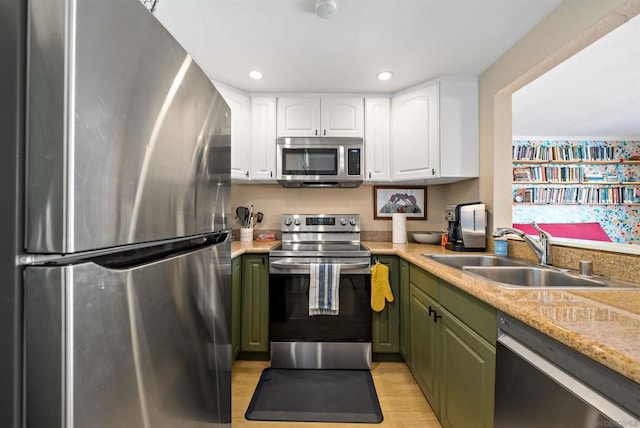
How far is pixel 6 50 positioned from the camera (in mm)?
409

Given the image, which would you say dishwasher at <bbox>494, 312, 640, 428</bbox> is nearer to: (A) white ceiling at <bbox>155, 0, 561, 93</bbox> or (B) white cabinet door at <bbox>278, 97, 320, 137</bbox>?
(A) white ceiling at <bbox>155, 0, 561, 93</bbox>

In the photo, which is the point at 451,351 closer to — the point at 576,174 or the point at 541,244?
the point at 541,244

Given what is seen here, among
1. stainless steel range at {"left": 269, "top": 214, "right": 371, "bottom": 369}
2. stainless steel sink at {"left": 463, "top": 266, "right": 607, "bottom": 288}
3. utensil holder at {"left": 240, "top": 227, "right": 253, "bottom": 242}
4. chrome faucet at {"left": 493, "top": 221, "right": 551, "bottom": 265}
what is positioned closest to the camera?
stainless steel sink at {"left": 463, "top": 266, "right": 607, "bottom": 288}

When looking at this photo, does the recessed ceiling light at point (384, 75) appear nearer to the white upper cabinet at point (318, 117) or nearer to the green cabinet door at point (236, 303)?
the white upper cabinet at point (318, 117)

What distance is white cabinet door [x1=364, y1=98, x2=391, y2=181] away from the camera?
251 centimetres

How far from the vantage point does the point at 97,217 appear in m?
0.47

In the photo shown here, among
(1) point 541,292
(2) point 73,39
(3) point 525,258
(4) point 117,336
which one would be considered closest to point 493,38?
(3) point 525,258

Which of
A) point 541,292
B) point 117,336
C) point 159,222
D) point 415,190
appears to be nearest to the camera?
point 117,336

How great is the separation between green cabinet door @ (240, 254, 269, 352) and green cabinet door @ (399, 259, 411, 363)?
40.3 inches

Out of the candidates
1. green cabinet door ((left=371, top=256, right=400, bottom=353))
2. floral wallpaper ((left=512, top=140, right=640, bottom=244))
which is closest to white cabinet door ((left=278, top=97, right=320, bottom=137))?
green cabinet door ((left=371, top=256, right=400, bottom=353))

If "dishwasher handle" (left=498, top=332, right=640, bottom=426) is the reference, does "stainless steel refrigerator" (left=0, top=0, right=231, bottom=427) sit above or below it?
above

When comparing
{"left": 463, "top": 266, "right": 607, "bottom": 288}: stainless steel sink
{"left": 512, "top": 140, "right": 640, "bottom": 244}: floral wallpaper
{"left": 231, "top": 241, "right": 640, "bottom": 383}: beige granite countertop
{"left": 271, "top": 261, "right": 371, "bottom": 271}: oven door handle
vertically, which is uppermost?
{"left": 512, "top": 140, "right": 640, "bottom": 244}: floral wallpaper

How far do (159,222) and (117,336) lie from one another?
24 centimetres

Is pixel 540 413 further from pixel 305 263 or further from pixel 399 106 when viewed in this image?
pixel 399 106
